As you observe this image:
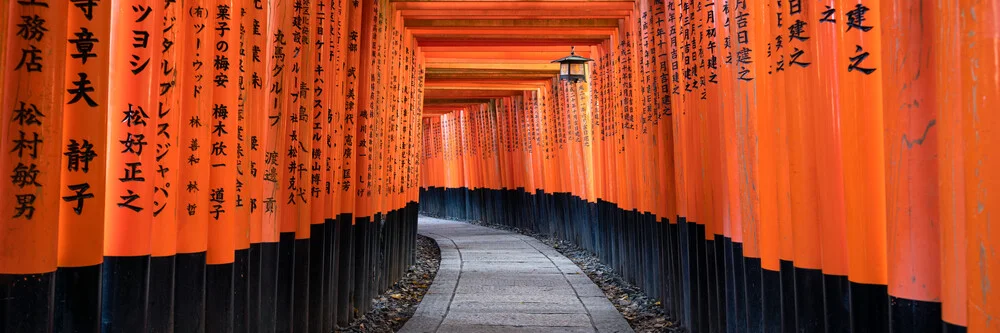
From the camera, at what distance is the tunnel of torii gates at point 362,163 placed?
195 cm

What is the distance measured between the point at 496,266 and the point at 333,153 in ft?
15.8

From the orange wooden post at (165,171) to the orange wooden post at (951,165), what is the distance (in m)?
2.70

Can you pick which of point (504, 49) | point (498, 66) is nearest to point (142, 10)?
point (504, 49)

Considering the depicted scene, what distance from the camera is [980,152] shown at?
1821 millimetres

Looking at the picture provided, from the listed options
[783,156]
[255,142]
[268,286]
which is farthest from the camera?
[268,286]

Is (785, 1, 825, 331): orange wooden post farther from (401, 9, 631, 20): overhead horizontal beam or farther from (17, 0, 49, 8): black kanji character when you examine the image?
(401, 9, 631, 20): overhead horizontal beam

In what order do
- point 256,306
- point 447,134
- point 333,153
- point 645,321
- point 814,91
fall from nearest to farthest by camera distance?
point 814,91 < point 256,306 < point 333,153 < point 645,321 < point 447,134

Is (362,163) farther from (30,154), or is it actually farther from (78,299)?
(30,154)

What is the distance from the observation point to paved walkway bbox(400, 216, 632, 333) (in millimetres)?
5930

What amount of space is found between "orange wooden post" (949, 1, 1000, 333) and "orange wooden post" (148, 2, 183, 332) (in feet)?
8.93

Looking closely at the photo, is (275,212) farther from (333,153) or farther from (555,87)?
(555,87)

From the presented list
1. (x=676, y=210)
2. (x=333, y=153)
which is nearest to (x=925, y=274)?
(x=676, y=210)

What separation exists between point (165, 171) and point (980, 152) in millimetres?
2774

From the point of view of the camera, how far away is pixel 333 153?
5.32 m
